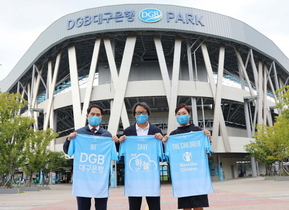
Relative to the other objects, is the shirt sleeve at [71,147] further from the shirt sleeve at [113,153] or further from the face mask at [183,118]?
the face mask at [183,118]

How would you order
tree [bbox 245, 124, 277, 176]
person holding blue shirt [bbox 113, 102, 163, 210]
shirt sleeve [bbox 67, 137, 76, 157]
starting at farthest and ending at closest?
1. tree [bbox 245, 124, 277, 176]
2. shirt sleeve [bbox 67, 137, 76, 157]
3. person holding blue shirt [bbox 113, 102, 163, 210]

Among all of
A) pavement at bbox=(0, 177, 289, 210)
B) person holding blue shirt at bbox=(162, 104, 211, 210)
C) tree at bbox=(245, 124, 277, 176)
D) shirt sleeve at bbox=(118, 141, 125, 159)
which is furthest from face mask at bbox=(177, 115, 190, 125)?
tree at bbox=(245, 124, 277, 176)

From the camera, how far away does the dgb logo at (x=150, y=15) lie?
27516mm

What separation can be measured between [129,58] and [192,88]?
7510mm

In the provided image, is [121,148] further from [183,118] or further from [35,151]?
[35,151]

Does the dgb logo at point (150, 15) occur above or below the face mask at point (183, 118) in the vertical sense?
above

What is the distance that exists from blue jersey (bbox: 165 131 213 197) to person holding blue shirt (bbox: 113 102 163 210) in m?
0.41

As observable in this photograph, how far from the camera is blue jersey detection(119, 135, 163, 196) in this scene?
4.79m

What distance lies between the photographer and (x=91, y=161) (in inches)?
193

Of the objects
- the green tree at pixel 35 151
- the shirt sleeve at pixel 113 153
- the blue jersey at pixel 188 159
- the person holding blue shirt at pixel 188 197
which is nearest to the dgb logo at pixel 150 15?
the green tree at pixel 35 151

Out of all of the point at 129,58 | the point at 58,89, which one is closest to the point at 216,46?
the point at 129,58

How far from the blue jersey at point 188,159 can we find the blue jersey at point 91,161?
114cm

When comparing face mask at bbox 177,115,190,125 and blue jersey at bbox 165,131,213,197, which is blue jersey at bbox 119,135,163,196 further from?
face mask at bbox 177,115,190,125

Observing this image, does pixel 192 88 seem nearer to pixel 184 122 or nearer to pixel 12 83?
pixel 184 122
